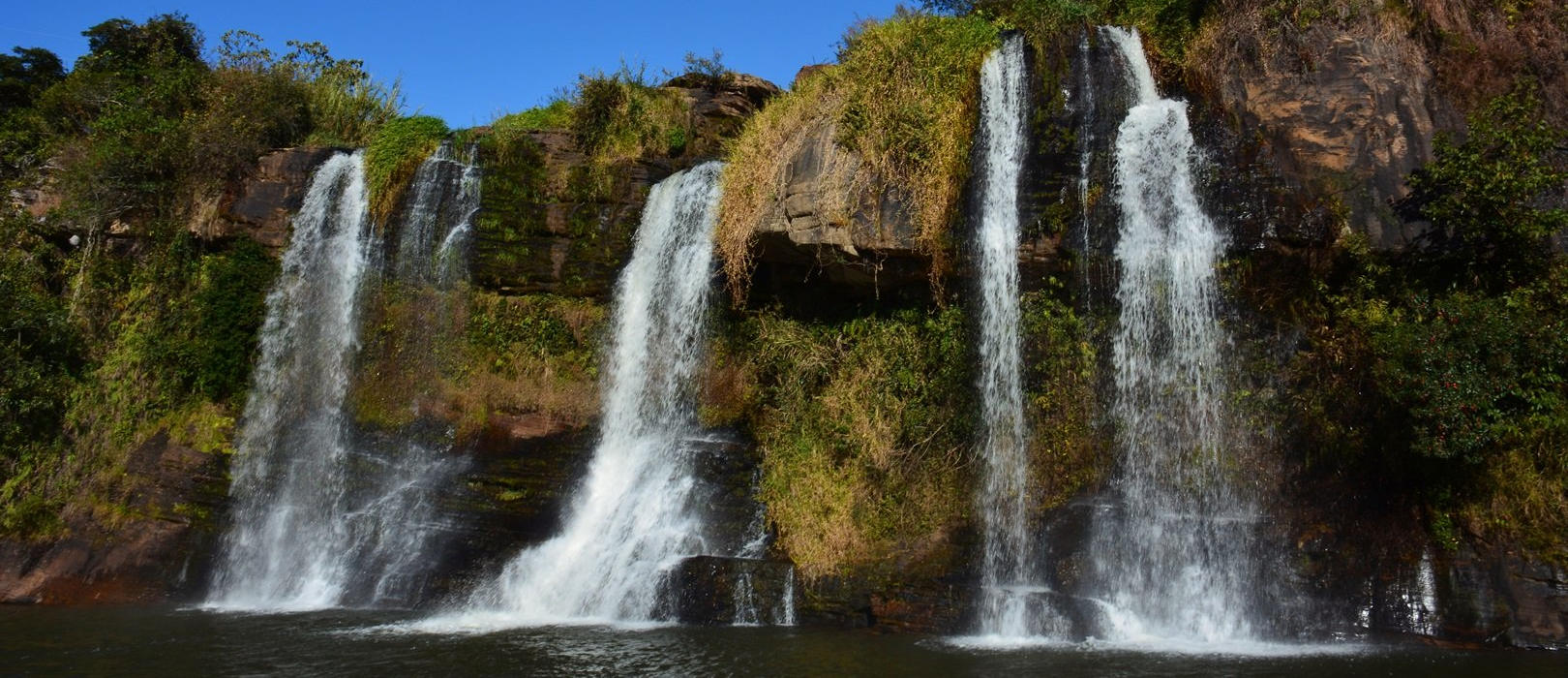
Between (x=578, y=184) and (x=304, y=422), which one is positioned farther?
(x=578, y=184)

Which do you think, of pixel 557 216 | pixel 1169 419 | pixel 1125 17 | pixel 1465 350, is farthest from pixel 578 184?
pixel 1465 350

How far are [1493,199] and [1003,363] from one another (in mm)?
5463

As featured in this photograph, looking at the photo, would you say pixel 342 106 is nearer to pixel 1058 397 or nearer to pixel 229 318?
pixel 229 318

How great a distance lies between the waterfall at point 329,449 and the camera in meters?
13.3

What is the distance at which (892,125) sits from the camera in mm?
13414

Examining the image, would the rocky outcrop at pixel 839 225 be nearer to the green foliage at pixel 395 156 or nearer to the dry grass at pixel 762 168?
the dry grass at pixel 762 168

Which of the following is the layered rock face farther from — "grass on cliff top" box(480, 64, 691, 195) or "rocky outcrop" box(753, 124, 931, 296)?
"grass on cliff top" box(480, 64, 691, 195)

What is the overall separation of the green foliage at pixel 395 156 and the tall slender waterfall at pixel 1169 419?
37.8 ft

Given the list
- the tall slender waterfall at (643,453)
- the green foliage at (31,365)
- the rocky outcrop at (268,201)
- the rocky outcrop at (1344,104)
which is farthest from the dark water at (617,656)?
the rocky outcrop at (268,201)

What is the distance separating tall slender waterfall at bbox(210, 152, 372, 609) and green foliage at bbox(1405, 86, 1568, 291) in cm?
1427

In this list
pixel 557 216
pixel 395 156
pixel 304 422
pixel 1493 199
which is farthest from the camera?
pixel 395 156

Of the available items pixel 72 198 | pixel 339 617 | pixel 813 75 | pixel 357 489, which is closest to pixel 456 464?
pixel 357 489

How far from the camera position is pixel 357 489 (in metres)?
14.1

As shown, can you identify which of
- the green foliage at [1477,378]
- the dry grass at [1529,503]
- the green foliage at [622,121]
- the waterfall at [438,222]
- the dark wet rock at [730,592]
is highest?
the green foliage at [622,121]
